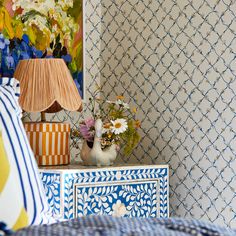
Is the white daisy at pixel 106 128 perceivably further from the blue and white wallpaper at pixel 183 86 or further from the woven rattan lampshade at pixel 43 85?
the blue and white wallpaper at pixel 183 86

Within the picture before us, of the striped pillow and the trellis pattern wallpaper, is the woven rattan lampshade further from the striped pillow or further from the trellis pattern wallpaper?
the striped pillow

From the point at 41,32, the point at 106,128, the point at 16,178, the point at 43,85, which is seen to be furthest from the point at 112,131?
the point at 16,178

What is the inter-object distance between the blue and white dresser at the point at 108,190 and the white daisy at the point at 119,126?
7.7 inches

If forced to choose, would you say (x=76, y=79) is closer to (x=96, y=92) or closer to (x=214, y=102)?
(x=96, y=92)

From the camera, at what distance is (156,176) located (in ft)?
11.4

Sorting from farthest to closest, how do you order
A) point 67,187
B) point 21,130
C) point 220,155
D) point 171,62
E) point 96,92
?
point 96,92, point 171,62, point 220,155, point 67,187, point 21,130

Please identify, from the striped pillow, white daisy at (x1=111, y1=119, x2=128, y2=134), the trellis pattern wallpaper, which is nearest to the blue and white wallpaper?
the trellis pattern wallpaper

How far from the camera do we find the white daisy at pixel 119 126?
11.1 ft

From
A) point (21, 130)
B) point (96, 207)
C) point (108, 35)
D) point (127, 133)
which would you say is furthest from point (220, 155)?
point (21, 130)

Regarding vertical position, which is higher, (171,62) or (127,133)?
(171,62)

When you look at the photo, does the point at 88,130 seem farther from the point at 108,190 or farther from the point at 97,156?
the point at 108,190

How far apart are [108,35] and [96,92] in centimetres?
35

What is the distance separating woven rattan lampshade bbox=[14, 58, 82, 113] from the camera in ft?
10.4

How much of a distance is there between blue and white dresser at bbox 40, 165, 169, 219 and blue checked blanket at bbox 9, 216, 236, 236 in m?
1.43
